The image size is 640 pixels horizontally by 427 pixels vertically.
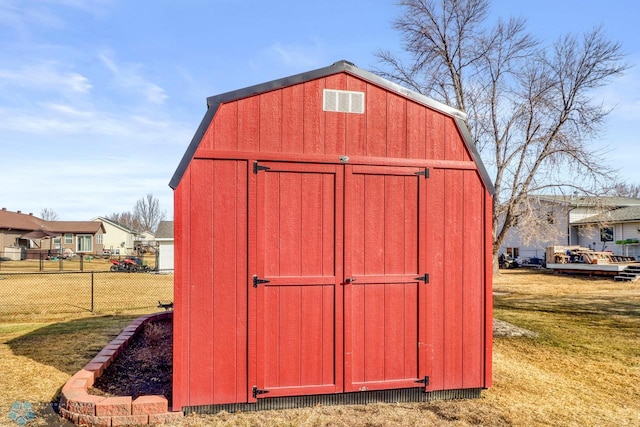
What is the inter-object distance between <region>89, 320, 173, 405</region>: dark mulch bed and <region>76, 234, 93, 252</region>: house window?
39739 millimetres

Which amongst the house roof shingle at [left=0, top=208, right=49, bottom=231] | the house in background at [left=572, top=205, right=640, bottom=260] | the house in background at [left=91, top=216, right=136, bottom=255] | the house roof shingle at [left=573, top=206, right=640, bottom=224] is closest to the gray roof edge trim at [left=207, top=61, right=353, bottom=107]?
the house in background at [left=572, top=205, right=640, bottom=260]

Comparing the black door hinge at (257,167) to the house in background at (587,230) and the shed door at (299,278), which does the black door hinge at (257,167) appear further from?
the house in background at (587,230)

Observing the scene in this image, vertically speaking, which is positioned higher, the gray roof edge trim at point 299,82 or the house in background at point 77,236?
the gray roof edge trim at point 299,82

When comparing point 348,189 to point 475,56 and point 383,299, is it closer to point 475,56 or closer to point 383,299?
point 383,299

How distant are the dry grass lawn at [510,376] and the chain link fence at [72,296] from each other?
1.53 meters

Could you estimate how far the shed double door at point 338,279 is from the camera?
402cm

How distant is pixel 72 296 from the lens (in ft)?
43.0

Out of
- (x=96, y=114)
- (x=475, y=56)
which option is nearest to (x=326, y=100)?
(x=475, y=56)

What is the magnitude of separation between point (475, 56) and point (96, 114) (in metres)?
10.3

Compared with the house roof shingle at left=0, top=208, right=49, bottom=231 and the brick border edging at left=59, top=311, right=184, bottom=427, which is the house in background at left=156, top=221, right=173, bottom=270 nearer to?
the brick border edging at left=59, top=311, right=184, bottom=427

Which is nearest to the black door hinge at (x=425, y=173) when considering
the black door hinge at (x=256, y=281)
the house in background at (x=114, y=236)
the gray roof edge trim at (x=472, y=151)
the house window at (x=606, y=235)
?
the gray roof edge trim at (x=472, y=151)

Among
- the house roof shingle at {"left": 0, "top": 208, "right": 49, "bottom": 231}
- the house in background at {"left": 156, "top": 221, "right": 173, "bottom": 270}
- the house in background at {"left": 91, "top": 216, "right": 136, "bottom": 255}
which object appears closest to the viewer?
the house in background at {"left": 156, "top": 221, "right": 173, "bottom": 270}

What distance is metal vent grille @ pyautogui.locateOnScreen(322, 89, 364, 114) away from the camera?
421 centimetres

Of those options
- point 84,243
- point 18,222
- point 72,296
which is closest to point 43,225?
point 18,222
